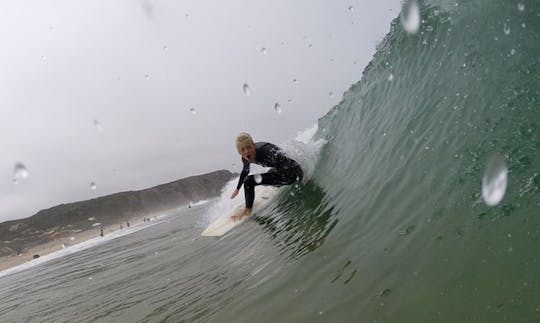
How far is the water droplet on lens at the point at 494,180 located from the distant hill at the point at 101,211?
76.8 metres

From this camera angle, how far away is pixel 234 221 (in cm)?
898

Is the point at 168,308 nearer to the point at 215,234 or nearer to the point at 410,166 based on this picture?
the point at 410,166

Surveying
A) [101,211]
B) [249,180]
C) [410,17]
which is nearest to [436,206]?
[249,180]

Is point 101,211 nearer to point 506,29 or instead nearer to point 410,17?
point 410,17

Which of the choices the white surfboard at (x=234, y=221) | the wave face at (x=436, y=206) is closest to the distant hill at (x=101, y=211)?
the white surfboard at (x=234, y=221)

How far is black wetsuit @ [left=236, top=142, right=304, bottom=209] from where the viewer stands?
8484mm

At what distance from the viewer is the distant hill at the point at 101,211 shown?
276 feet

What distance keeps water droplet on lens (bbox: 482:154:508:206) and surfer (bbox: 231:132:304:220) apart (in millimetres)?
5036

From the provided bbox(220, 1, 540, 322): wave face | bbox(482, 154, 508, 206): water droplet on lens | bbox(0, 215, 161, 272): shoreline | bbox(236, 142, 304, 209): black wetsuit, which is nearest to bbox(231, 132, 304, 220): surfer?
bbox(236, 142, 304, 209): black wetsuit

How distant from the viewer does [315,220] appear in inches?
229

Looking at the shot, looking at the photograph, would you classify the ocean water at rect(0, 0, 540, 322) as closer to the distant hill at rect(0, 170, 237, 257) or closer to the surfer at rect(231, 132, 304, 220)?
the surfer at rect(231, 132, 304, 220)

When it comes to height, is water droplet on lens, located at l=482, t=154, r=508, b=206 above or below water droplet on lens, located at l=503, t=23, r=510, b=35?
below

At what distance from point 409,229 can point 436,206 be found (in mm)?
395

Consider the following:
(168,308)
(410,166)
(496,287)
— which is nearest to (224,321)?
(168,308)
